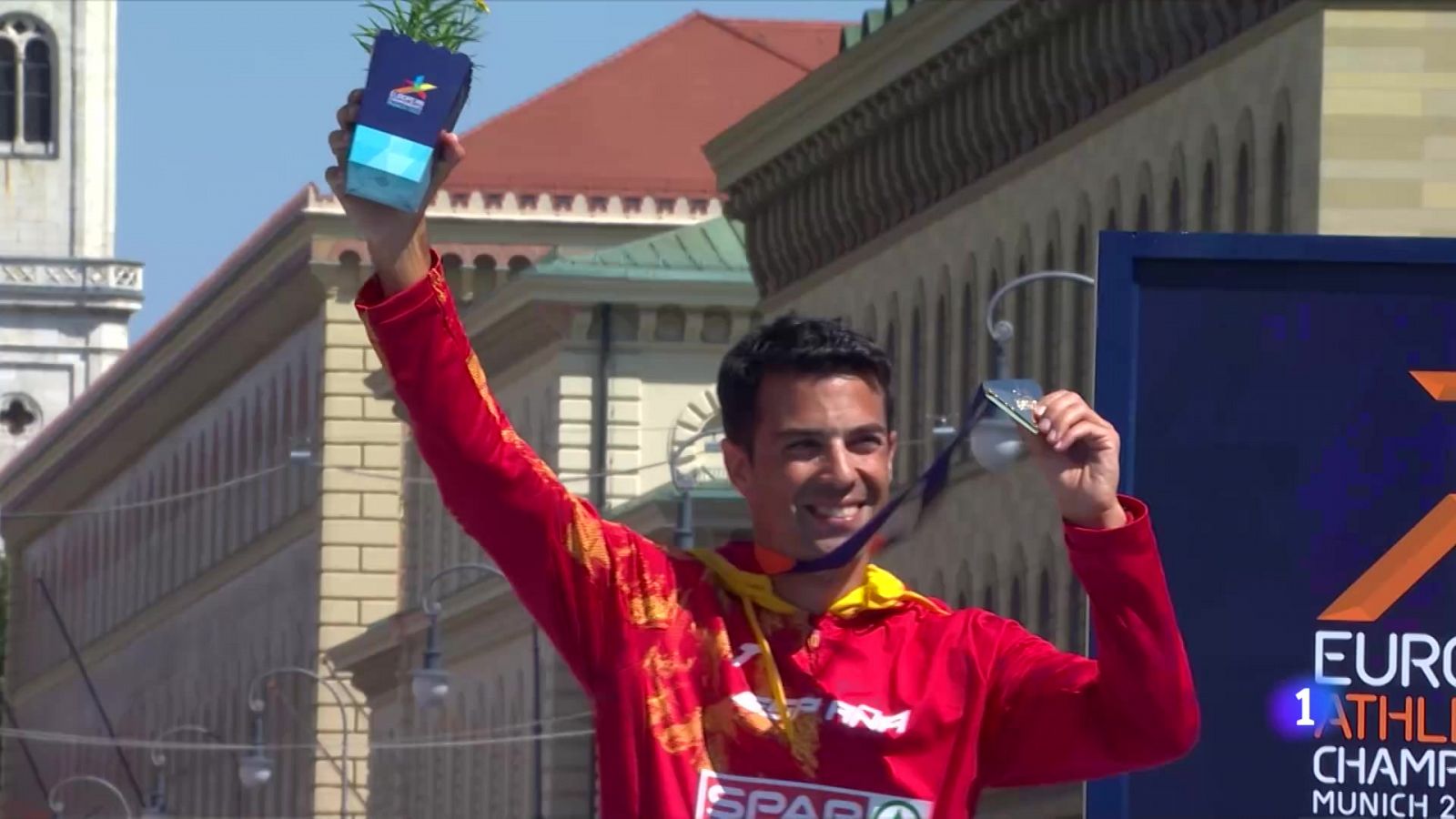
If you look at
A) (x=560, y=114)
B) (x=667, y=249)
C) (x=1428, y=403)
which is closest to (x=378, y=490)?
(x=560, y=114)

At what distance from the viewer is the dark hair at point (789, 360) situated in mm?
7117

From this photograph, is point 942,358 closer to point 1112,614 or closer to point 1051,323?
point 1051,323

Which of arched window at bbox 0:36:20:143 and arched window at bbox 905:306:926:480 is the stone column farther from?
arched window at bbox 0:36:20:143

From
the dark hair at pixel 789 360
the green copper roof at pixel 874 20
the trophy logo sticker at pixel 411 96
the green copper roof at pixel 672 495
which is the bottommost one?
the dark hair at pixel 789 360

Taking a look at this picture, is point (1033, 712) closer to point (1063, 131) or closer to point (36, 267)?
point (1063, 131)

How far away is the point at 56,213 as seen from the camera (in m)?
147

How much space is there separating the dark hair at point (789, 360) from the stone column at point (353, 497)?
68.0 m

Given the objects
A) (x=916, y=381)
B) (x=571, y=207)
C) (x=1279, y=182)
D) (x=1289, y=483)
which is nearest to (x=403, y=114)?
(x=1289, y=483)

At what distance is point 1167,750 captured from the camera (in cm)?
690

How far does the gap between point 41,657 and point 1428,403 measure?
333 feet

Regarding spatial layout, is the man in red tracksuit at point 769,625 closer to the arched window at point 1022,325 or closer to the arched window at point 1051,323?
the arched window at point 1051,323

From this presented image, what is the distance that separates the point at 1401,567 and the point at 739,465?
14.2 feet

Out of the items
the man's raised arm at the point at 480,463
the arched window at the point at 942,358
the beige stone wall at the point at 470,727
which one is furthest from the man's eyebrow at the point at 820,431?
the beige stone wall at the point at 470,727

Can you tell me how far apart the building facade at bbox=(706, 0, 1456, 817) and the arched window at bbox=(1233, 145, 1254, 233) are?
0.03 metres
